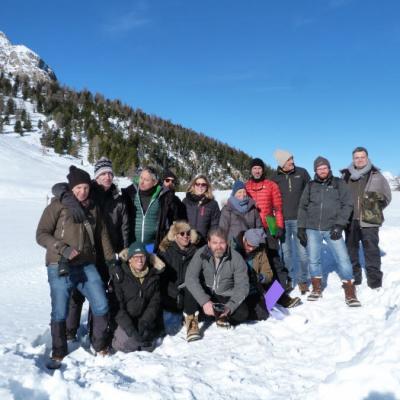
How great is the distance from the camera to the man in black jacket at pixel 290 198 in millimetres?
5820

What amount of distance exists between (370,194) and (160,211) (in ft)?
9.26

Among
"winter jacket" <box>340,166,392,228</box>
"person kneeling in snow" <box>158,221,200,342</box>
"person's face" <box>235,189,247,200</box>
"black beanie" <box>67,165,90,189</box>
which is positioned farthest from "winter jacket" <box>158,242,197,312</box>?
"winter jacket" <box>340,166,392,228</box>

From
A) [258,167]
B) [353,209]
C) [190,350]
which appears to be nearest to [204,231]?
[258,167]

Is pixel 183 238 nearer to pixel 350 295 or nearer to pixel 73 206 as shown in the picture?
pixel 73 206

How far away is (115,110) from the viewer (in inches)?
2266

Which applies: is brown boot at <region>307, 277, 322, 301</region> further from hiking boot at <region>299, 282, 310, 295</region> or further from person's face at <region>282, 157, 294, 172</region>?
person's face at <region>282, 157, 294, 172</region>

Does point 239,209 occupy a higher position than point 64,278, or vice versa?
point 239,209

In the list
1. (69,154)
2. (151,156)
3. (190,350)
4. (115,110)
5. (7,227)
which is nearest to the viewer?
(190,350)

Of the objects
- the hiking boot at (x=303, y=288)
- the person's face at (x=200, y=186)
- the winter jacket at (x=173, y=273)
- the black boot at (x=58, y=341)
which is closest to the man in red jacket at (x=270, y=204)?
the hiking boot at (x=303, y=288)

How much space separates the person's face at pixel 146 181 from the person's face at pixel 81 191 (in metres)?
1.10

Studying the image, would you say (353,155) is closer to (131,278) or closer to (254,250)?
(254,250)

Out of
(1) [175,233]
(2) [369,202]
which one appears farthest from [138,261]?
(2) [369,202]

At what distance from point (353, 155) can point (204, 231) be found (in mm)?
2323

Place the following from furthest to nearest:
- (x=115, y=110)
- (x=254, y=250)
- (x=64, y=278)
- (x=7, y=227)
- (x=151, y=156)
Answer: (x=115, y=110)
(x=151, y=156)
(x=7, y=227)
(x=254, y=250)
(x=64, y=278)
